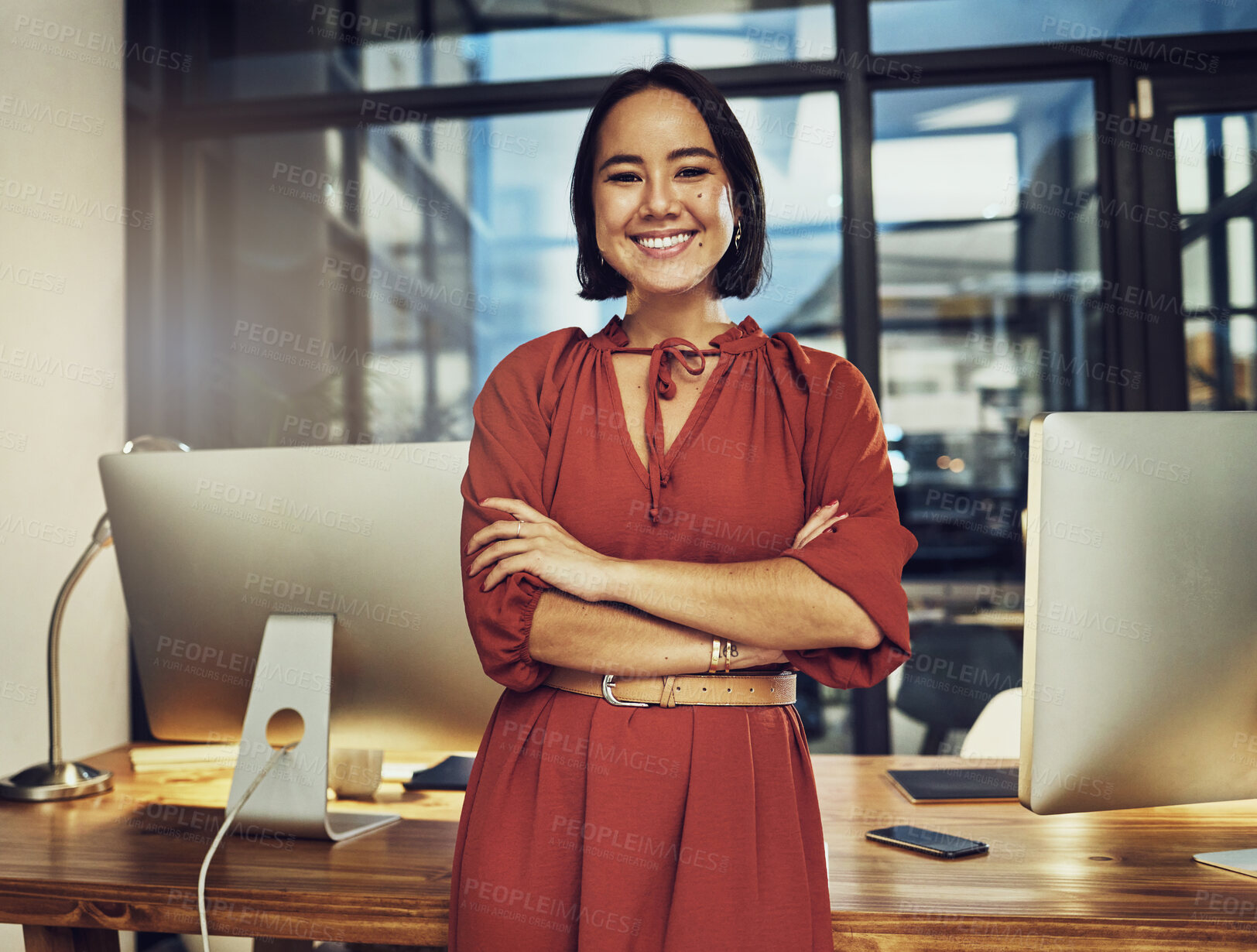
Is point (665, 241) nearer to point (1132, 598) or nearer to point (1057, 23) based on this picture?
point (1132, 598)

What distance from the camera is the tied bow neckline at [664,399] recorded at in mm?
1134

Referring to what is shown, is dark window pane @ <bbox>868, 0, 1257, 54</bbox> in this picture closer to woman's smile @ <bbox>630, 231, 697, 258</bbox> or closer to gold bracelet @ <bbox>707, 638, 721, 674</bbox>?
woman's smile @ <bbox>630, 231, 697, 258</bbox>

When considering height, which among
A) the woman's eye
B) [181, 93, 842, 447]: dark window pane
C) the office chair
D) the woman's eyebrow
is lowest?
the office chair

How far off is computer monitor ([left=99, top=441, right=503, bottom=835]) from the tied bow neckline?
0.30m

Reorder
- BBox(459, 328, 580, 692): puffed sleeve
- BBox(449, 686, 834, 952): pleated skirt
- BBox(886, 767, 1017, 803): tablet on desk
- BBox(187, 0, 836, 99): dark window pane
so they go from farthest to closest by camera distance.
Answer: BBox(187, 0, 836, 99): dark window pane
BBox(886, 767, 1017, 803): tablet on desk
BBox(459, 328, 580, 692): puffed sleeve
BBox(449, 686, 834, 952): pleated skirt

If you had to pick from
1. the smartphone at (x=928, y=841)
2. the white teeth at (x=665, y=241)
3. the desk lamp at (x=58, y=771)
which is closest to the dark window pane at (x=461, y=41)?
the desk lamp at (x=58, y=771)

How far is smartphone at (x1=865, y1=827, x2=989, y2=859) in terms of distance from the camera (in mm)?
1237

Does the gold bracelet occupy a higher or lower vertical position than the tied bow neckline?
lower

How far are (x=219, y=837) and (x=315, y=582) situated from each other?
349 mm

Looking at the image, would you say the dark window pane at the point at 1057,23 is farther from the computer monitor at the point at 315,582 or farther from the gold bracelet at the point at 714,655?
the gold bracelet at the point at 714,655

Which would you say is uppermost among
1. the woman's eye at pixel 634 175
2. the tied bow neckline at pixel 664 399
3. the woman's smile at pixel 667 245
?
the woman's eye at pixel 634 175

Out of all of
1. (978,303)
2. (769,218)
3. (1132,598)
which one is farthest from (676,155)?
(978,303)

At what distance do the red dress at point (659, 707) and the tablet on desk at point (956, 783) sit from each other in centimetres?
49

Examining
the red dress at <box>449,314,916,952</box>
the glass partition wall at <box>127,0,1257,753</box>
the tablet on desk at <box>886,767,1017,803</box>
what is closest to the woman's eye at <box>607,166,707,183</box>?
the red dress at <box>449,314,916,952</box>
